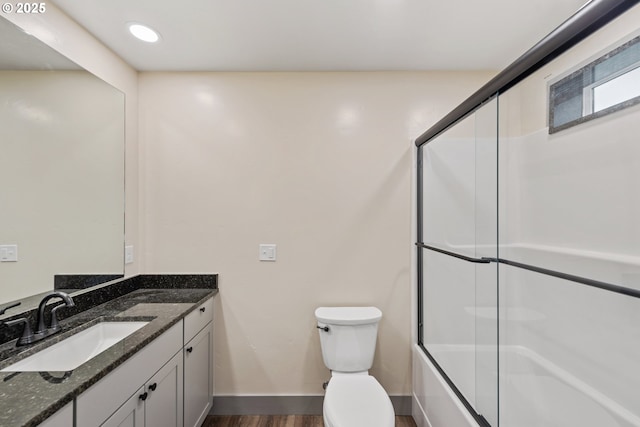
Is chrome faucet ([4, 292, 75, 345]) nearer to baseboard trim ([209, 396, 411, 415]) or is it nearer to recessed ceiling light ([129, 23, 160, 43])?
baseboard trim ([209, 396, 411, 415])

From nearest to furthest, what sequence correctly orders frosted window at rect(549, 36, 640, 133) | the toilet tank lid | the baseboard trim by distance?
frosted window at rect(549, 36, 640, 133) < the toilet tank lid < the baseboard trim

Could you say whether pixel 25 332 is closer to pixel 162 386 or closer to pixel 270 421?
pixel 162 386

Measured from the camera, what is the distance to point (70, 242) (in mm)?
1634

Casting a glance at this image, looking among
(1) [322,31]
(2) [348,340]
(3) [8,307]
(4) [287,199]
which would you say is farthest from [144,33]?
(2) [348,340]

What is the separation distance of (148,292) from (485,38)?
107 inches

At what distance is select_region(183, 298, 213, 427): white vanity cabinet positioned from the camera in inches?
69.9

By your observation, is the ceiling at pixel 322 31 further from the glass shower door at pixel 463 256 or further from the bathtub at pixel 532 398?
the bathtub at pixel 532 398

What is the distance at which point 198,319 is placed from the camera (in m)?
1.93

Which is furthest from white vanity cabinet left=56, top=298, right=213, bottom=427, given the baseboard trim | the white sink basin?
the white sink basin

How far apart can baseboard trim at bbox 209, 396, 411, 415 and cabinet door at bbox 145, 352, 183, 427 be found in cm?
59

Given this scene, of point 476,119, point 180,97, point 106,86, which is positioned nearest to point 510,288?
point 476,119

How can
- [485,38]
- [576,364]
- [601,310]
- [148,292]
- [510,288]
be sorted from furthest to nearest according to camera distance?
[148,292], [485,38], [510,288], [576,364], [601,310]

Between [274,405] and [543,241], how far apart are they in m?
2.04

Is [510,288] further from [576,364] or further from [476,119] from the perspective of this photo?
[476,119]
